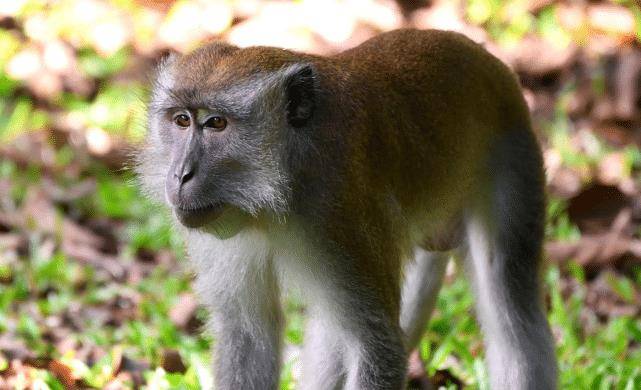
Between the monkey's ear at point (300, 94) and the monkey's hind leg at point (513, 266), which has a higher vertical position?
the monkey's ear at point (300, 94)

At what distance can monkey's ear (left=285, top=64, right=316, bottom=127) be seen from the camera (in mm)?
4621

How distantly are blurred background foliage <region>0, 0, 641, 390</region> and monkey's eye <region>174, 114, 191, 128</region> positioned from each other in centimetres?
61

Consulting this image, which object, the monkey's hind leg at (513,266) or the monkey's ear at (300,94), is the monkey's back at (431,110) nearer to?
the monkey's hind leg at (513,266)

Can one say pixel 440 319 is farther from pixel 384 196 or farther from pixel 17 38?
pixel 17 38

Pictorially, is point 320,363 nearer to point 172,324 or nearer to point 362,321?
point 362,321

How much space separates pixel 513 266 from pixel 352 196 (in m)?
1.39

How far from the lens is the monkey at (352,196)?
461 centimetres

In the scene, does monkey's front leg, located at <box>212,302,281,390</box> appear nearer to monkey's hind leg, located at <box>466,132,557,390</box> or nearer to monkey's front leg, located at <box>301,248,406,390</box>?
monkey's front leg, located at <box>301,248,406,390</box>

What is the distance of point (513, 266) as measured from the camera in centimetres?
585

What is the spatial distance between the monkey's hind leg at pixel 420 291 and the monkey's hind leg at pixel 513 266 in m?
0.35

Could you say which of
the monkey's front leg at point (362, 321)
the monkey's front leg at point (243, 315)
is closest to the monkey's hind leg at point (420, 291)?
the monkey's front leg at point (243, 315)

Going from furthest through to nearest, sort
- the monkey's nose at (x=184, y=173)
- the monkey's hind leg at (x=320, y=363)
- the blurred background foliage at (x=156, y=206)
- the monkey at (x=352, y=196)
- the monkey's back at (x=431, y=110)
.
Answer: the blurred background foliage at (x=156, y=206) → the monkey's hind leg at (x=320, y=363) → the monkey's back at (x=431, y=110) → the monkey at (x=352, y=196) → the monkey's nose at (x=184, y=173)

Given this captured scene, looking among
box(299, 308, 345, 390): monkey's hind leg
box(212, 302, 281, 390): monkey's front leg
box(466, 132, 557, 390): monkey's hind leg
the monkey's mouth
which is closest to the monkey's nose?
the monkey's mouth

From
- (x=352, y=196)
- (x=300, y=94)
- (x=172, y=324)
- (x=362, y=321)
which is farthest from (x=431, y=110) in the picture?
(x=172, y=324)
